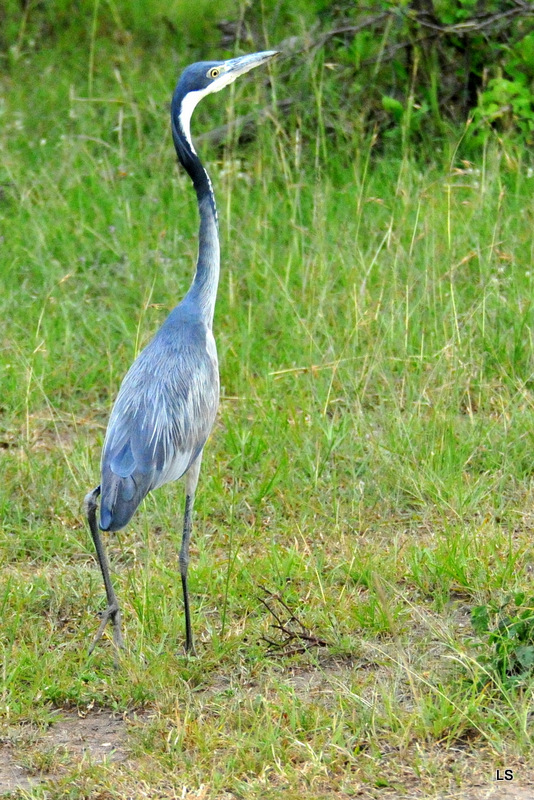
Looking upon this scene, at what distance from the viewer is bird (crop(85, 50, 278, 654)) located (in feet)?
11.5

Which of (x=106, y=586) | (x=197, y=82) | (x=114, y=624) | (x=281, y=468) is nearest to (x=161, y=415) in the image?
(x=106, y=586)

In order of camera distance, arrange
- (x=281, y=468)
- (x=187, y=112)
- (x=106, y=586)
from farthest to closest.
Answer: (x=281, y=468), (x=187, y=112), (x=106, y=586)

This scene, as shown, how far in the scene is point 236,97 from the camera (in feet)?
22.8

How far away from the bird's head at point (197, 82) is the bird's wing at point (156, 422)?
740 millimetres

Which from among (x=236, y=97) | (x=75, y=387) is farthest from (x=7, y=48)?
(x=75, y=387)

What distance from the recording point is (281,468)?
4590mm

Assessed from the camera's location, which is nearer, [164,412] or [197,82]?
[164,412]

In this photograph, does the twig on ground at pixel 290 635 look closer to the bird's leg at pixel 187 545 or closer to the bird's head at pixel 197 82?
the bird's leg at pixel 187 545

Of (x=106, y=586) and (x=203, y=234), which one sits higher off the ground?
(x=203, y=234)

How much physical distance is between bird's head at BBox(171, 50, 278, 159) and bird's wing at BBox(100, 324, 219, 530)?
0.74m

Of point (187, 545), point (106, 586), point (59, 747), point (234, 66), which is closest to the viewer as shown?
point (59, 747)

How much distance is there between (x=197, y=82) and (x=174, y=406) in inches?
48.0

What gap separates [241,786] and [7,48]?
7.50 meters

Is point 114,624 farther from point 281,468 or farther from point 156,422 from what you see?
point 281,468
